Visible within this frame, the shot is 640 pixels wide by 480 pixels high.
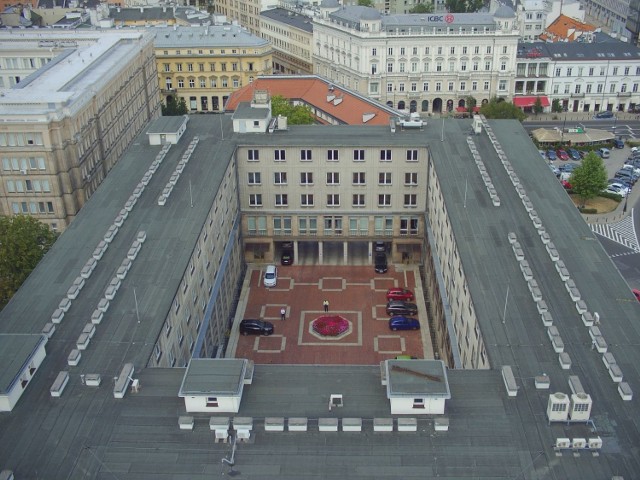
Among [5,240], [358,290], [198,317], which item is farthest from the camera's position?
[358,290]

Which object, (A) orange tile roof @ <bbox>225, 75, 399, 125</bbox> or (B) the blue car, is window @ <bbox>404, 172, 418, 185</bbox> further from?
(A) orange tile roof @ <bbox>225, 75, 399, 125</bbox>

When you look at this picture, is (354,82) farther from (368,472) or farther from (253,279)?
(368,472)

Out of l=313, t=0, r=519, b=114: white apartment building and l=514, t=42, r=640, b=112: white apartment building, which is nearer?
l=313, t=0, r=519, b=114: white apartment building

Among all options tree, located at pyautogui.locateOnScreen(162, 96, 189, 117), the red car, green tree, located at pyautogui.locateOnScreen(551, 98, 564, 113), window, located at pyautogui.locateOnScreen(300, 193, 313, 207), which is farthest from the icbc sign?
the red car

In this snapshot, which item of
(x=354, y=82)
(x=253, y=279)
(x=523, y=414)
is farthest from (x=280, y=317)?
(x=354, y=82)

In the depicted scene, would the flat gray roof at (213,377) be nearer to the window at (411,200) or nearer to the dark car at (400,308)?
the dark car at (400,308)

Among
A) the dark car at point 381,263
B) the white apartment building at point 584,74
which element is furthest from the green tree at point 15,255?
the white apartment building at point 584,74

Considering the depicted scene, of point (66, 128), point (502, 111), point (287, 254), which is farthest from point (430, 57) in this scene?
point (66, 128)
